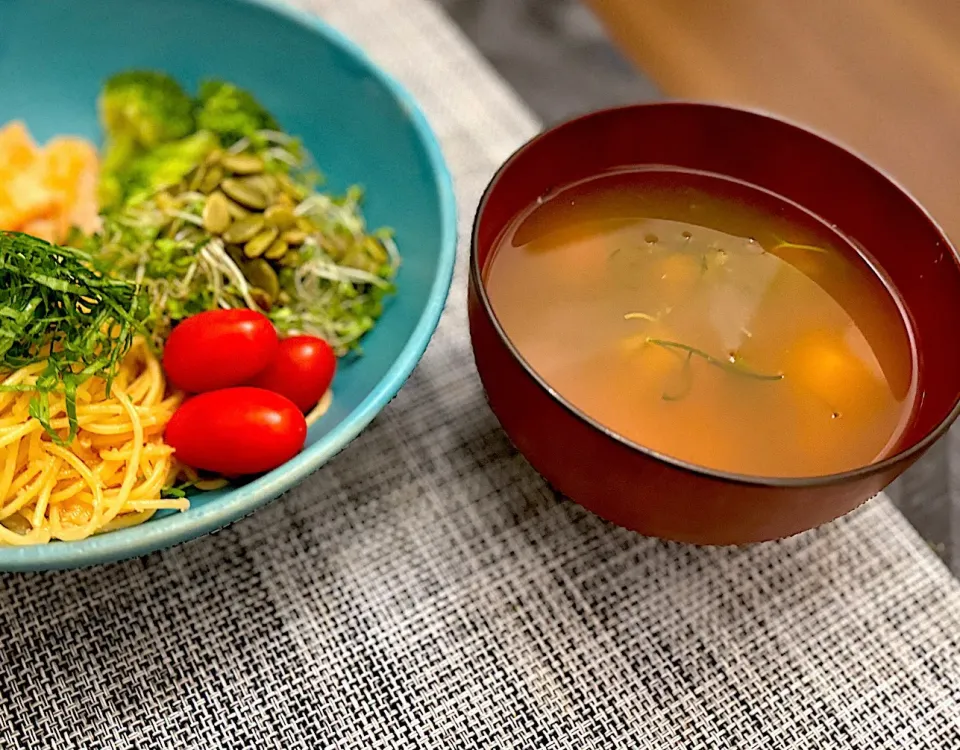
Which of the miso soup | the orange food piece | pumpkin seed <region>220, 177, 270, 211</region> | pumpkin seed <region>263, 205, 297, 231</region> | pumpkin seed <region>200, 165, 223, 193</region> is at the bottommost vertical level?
the orange food piece

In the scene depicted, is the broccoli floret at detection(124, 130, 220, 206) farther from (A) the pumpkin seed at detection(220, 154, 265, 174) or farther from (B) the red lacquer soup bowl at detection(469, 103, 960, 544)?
(B) the red lacquer soup bowl at detection(469, 103, 960, 544)

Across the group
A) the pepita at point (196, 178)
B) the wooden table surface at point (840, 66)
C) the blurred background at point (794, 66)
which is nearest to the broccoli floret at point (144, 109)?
the pepita at point (196, 178)

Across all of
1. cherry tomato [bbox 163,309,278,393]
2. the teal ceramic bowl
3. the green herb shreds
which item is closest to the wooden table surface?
the teal ceramic bowl

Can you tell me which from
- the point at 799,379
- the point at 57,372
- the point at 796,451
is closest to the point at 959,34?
the point at 799,379

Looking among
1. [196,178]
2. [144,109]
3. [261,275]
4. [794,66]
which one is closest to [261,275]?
[261,275]

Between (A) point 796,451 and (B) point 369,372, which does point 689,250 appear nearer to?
(A) point 796,451

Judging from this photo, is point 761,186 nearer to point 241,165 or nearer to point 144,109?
point 241,165

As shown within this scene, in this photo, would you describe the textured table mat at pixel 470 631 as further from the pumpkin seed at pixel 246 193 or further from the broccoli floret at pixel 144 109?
the broccoli floret at pixel 144 109
